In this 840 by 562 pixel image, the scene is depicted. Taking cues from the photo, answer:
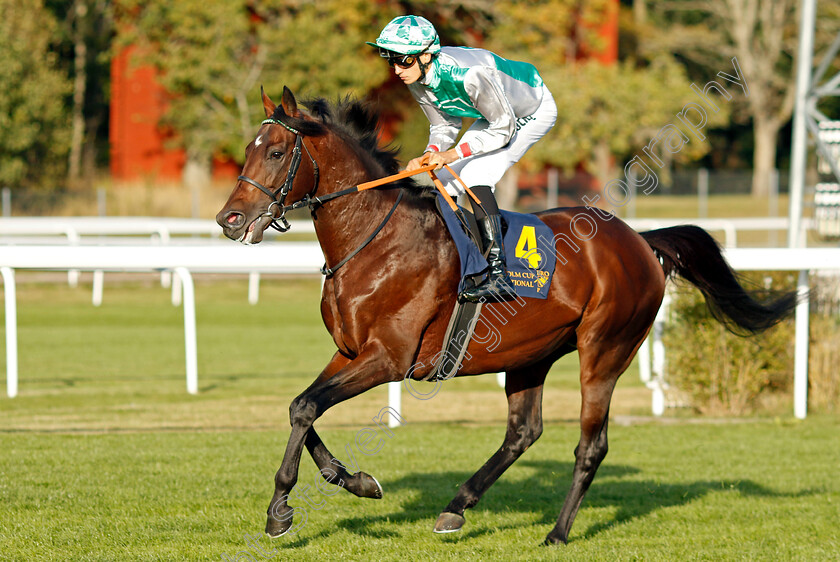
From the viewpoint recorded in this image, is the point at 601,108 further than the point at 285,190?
Yes

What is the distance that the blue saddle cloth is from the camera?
4395 mm

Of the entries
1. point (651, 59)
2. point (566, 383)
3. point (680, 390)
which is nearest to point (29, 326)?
point (566, 383)

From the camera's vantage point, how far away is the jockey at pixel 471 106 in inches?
171

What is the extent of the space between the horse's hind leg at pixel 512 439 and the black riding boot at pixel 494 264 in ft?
2.00

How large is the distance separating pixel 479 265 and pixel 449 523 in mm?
1056

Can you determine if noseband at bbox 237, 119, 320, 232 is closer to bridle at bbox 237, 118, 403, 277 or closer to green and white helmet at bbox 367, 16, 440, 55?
bridle at bbox 237, 118, 403, 277

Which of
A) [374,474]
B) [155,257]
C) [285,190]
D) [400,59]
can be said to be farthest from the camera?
[155,257]

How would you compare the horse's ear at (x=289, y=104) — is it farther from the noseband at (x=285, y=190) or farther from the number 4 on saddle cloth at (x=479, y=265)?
the number 4 on saddle cloth at (x=479, y=265)

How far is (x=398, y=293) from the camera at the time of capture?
4.28m

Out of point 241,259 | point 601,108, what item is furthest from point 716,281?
point 601,108

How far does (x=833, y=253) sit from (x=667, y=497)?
104 inches

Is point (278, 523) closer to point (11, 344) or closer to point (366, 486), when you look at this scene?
point (366, 486)

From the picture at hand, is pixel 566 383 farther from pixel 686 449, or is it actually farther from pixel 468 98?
pixel 468 98

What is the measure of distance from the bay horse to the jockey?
18 cm
